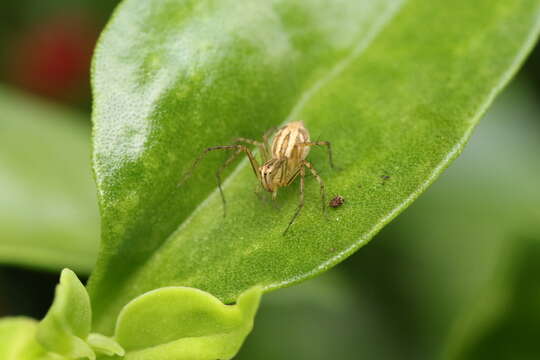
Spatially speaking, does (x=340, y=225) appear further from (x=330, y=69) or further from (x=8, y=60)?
(x=8, y=60)

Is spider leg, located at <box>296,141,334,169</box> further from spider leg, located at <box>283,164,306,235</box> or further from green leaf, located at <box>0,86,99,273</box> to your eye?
green leaf, located at <box>0,86,99,273</box>

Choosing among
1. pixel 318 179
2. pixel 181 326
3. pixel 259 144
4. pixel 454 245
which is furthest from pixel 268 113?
pixel 454 245

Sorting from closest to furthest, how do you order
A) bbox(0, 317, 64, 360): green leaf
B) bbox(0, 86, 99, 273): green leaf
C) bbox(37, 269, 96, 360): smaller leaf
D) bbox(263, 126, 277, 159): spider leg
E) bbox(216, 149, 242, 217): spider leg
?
bbox(37, 269, 96, 360): smaller leaf < bbox(0, 317, 64, 360): green leaf < bbox(216, 149, 242, 217): spider leg < bbox(263, 126, 277, 159): spider leg < bbox(0, 86, 99, 273): green leaf

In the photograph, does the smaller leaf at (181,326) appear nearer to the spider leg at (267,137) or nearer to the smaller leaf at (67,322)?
the smaller leaf at (67,322)

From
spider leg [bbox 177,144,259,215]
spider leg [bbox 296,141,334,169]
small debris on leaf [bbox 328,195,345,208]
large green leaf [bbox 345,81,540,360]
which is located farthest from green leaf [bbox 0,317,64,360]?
large green leaf [bbox 345,81,540,360]

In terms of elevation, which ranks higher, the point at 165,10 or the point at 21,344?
the point at 165,10

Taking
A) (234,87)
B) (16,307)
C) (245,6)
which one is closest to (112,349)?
(234,87)
